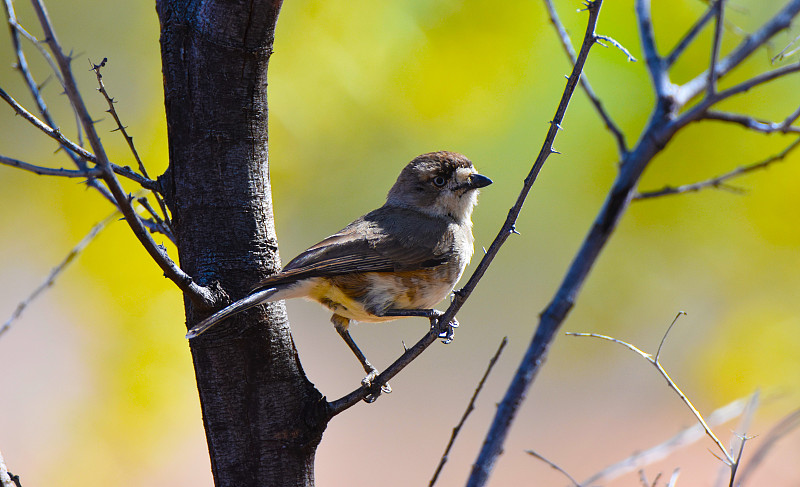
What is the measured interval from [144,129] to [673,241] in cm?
391

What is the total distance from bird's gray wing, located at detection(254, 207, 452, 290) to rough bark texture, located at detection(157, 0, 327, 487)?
0.53 metres

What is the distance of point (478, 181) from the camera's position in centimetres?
303

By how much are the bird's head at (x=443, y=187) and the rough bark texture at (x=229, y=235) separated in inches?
53.2

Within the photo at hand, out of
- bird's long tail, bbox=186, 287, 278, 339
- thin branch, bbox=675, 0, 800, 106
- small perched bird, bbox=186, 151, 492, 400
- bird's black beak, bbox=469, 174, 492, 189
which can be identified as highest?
bird's black beak, bbox=469, 174, 492, 189

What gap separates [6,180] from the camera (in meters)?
5.14

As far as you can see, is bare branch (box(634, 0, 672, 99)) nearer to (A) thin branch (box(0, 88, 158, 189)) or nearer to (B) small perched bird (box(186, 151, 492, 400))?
(A) thin branch (box(0, 88, 158, 189))

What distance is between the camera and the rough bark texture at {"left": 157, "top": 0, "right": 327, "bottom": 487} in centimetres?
181

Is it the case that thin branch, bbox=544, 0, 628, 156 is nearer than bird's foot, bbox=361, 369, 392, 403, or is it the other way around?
thin branch, bbox=544, 0, 628, 156

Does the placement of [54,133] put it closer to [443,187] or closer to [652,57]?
[652,57]

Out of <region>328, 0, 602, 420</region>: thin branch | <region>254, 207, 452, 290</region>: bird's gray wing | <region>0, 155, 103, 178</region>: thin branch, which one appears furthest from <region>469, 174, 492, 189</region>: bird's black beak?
<region>0, 155, 103, 178</region>: thin branch

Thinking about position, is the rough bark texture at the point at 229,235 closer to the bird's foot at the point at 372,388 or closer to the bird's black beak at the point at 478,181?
the bird's foot at the point at 372,388

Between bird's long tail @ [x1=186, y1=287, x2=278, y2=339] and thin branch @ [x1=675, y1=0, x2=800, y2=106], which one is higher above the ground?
bird's long tail @ [x1=186, y1=287, x2=278, y2=339]

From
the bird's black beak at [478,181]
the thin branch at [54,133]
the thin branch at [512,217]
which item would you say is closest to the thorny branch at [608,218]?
the thin branch at [512,217]

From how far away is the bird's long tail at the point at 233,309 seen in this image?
169 centimetres
